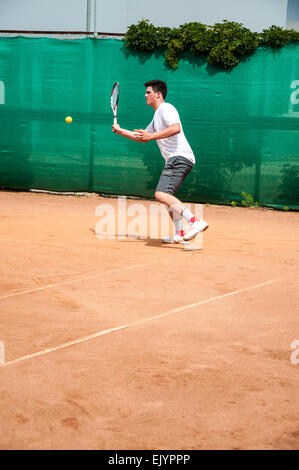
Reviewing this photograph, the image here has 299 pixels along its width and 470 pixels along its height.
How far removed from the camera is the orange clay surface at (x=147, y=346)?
2.60 m

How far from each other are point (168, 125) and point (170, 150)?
359 mm

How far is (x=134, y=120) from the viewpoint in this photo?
10242mm

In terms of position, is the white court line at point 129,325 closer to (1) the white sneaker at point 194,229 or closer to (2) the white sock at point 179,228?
(1) the white sneaker at point 194,229

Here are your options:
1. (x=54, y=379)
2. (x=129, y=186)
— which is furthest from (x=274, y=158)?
(x=54, y=379)

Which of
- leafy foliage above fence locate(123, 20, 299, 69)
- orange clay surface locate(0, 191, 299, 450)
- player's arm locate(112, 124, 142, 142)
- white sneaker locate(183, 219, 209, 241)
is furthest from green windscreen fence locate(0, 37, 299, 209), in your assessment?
player's arm locate(112, 124, 142, 142)

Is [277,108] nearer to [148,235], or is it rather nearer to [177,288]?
[148,235]

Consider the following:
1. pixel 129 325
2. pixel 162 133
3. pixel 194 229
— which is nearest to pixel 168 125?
pixel 162 133

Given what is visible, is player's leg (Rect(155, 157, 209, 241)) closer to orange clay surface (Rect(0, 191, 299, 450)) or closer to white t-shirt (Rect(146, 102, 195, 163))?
white t-shirt (Rect(146, 102, 195, 163))

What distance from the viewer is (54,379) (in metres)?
3.06

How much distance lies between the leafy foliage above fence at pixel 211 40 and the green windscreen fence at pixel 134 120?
134mm

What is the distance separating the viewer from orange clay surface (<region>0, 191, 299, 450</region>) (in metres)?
2.60

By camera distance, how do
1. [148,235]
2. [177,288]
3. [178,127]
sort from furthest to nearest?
1. [148,235]
2. [178,127]
3. [177,288]

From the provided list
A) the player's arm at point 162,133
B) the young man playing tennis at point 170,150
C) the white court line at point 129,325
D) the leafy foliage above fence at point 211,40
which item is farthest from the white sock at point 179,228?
the leafy foliage above fence at point 211,40
